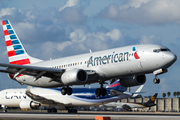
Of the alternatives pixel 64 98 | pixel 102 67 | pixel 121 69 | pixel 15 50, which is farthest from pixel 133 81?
pixel 64 98

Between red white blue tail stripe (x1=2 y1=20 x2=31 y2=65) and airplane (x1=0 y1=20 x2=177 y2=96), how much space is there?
12.4 feet

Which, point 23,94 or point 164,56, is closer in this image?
point 164,56

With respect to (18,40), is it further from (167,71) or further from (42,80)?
(167,71)

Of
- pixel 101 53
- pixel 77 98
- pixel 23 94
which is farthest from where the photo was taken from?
pixel 23 94

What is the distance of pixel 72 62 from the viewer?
4528 centimetres

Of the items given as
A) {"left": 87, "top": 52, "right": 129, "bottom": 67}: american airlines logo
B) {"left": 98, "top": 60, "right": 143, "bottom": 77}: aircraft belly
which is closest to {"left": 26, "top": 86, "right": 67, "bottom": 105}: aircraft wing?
{"left": 87, "top": 52, "right": 129, "bottom": 67}: american airlines logo

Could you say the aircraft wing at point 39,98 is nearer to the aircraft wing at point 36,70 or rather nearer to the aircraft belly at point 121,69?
the aircraft wing at point 36,70

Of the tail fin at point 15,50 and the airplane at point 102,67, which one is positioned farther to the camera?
the tail fin at point 15,50

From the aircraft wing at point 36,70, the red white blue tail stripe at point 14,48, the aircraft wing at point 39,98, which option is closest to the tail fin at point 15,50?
the red white blue tail stripe at point 14,48

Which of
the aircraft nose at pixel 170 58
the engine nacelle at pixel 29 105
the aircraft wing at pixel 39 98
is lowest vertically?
the engine nacelle at pixel 29 105

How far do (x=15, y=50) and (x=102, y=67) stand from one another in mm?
23661

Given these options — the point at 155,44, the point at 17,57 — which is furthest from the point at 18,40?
the point at 155,44

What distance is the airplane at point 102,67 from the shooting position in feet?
118

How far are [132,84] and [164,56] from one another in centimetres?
1223
